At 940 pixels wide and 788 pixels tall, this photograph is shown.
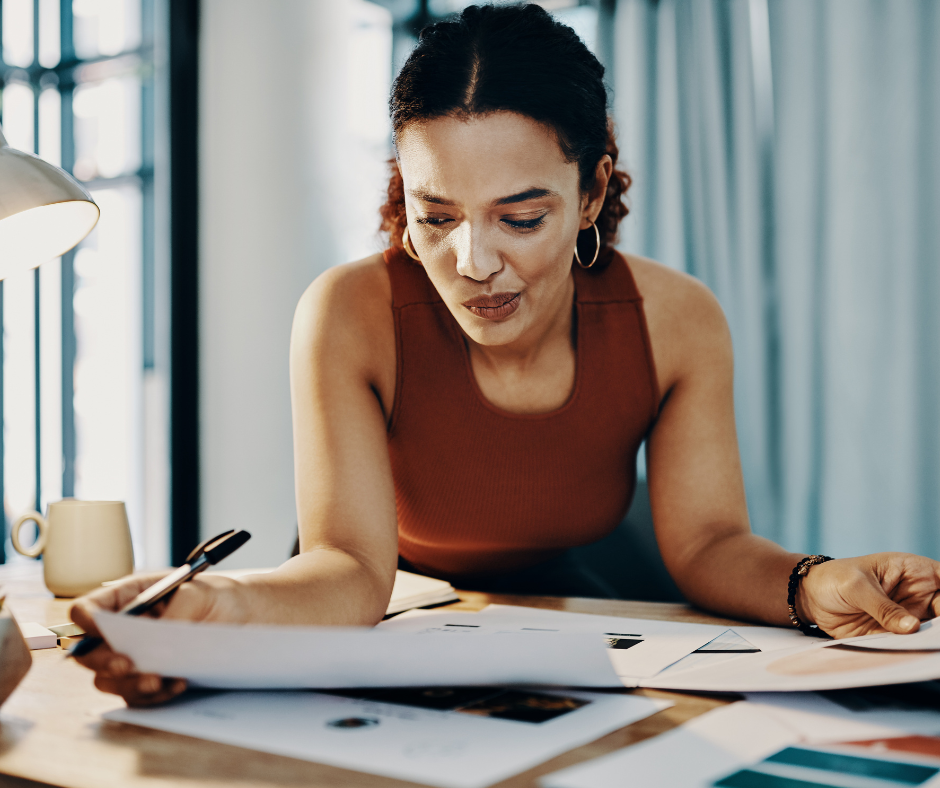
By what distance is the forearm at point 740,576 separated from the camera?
786mm

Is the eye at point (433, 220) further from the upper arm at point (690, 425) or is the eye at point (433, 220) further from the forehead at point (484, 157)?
the upper arm at point (690, 425)

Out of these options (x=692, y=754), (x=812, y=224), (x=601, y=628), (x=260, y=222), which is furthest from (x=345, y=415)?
(x=260, y=222)

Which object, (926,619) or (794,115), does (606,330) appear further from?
(794,115)

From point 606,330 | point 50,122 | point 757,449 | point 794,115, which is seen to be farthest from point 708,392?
point 50,122

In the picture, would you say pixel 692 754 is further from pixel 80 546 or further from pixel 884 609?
pixel 80 546

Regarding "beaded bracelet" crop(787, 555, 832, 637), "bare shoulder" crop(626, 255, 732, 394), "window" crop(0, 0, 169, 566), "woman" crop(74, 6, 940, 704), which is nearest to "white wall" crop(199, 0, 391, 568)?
"window" crop(0, 0, 169, 566)

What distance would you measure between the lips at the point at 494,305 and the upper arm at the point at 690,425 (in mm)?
244

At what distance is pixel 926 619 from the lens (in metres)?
0.72

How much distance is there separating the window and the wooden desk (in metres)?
2.93

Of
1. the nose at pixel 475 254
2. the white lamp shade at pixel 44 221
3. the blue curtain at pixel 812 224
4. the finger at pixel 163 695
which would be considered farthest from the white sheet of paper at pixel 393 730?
the blue curtain at pixel 812 224

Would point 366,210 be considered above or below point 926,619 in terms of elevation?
above

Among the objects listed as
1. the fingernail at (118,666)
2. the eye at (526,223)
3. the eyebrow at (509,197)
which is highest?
the eyebrow at (509,197)

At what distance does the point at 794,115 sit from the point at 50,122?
114 inches

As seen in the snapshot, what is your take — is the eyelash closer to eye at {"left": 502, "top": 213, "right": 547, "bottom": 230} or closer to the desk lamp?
eye at {"left": 502, "top": 213, "right": 547, "bottom": 230}
